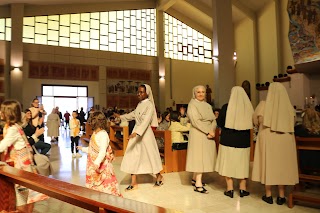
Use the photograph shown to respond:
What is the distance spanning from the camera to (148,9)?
19469mm

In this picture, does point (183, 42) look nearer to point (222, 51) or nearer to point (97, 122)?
point (222, 51)

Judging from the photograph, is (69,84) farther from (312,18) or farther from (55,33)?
(312,18)

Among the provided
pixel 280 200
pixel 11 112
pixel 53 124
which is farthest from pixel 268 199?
pixel 53 124

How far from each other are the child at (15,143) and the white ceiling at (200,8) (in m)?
13.5

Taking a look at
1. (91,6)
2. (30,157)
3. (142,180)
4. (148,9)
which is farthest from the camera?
(148,9)

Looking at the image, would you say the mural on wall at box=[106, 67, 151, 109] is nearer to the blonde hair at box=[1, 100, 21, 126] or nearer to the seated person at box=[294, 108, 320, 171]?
the seated person at box=[294, 108, 320, 171]

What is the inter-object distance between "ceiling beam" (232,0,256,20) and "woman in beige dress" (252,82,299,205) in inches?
556

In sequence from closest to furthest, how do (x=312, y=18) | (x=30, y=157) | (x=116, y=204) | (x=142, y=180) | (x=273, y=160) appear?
(x=116, y=204) → (x=30, y=157) → (x=273, y=160) → (x=142, y=180) → (x=312, y=18)

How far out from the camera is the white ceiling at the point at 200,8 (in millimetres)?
16031

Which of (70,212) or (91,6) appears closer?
(70,212)

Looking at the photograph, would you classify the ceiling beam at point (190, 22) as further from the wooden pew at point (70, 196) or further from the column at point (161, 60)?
the wooden pew at point (70, 196)

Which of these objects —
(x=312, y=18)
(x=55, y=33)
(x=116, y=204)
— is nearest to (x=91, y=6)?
(x=55, y=33)

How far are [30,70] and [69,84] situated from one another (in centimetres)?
229

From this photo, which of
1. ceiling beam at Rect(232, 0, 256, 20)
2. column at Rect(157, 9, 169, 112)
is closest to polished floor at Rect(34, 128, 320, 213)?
column at Rect(157, 9, 169, 112)
